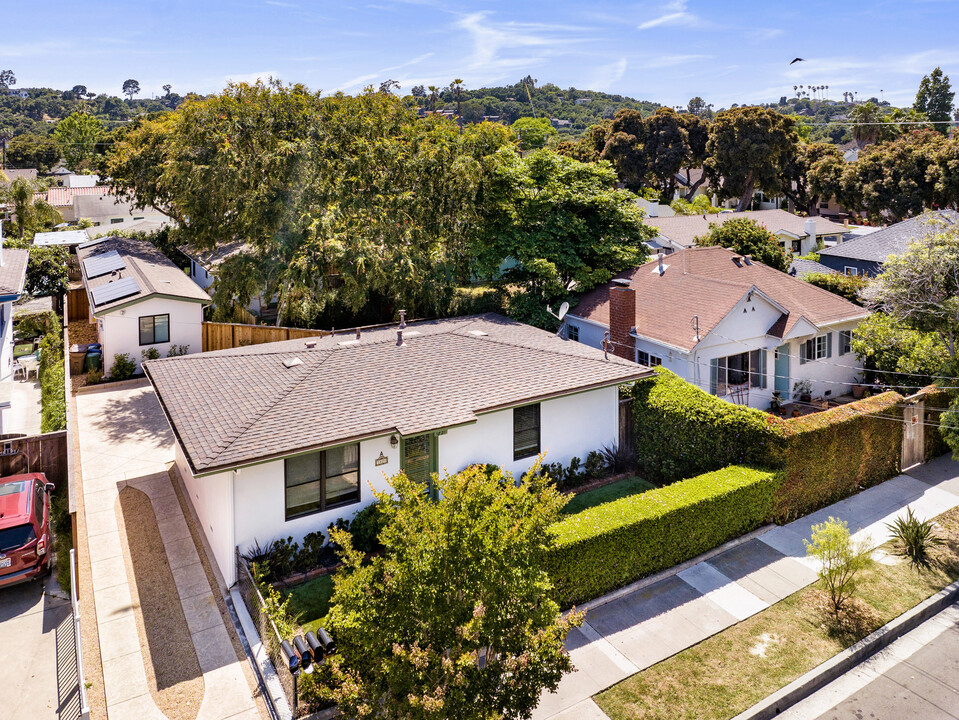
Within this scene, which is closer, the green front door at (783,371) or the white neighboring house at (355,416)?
the white neighboring house at (355,416)

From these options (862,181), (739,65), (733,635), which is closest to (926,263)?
(733,635)

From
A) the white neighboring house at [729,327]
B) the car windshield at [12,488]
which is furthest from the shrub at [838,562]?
the car windshield at [12,488]

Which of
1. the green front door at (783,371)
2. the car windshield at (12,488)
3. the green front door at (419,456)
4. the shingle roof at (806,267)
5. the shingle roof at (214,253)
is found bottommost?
the car windshield at (12,488)

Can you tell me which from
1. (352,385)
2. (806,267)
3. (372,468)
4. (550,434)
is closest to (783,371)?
(550,434)

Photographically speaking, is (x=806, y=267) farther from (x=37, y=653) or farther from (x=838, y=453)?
(x=37, y=653)

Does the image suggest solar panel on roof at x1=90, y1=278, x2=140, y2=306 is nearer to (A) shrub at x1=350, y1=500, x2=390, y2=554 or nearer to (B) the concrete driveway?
(B) the concrete driveway

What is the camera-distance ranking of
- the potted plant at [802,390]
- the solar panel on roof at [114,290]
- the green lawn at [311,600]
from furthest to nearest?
1. the solar panel on roof at [114,290]
2. the potted plant at [802,390]
3. the green lawn at [311,600]

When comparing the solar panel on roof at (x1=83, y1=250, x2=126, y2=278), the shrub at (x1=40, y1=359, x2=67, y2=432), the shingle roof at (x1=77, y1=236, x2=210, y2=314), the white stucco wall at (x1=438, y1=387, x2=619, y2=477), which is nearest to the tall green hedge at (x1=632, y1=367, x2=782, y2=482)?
the white stucco wall at (x1=438, y1=387, x2=619, y2=477)

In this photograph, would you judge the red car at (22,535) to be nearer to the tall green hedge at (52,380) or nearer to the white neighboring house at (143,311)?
the tall green hedge at (52,380)
